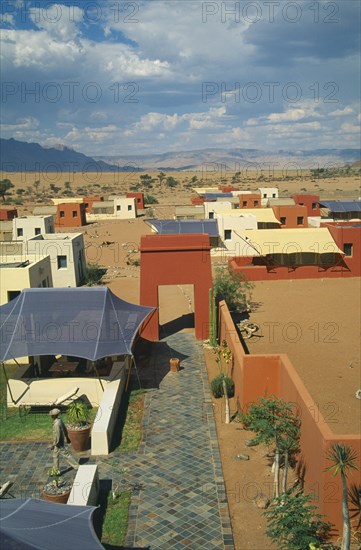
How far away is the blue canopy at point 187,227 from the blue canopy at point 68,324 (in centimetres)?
1406

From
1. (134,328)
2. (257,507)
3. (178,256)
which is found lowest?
(257,507)

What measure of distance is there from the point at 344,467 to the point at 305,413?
2000mm

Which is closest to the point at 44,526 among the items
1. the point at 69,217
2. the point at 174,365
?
the point at 174,365

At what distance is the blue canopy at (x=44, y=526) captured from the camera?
20.6 ft

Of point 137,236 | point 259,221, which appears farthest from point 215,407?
point 137,236

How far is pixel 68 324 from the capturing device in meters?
15.2

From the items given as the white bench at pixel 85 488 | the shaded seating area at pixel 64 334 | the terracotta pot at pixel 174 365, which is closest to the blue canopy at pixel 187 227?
the terracotta pot at pixel 174 365

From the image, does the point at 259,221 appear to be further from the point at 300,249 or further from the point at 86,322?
the point at 86,322

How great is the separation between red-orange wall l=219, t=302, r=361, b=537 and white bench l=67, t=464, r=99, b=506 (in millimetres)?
4094

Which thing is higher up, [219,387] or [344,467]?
[344,467]

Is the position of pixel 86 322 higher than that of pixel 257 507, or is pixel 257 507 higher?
pixel 86 322

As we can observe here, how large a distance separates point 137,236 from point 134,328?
1321 inches

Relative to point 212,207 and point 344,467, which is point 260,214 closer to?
point 212,207

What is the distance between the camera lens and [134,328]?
1577cm
